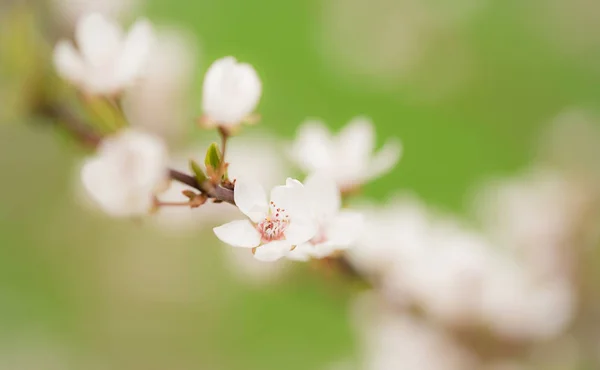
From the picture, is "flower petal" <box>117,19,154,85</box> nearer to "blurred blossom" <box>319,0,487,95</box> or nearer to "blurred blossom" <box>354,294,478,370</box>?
"blurred blossom" <box>354,294,478,370</box>

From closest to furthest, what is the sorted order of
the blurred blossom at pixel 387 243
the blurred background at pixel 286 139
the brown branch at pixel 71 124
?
the brown branch at pixel 71 124
the blurred blossom at pixel 387 243
the blurred background at pixel 286 139

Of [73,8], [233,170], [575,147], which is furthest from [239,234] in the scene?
[575,147]

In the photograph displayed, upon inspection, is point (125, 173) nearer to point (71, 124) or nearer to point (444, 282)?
point (71, 124)

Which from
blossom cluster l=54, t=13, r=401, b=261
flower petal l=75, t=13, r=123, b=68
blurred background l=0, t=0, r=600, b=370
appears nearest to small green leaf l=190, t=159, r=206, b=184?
blossom cluster l=54, t=13, r=401, b=261

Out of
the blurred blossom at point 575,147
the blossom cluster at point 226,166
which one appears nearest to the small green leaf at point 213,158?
the blossom cluster at point 226,166

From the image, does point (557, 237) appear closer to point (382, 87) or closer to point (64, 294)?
point (382, 87)

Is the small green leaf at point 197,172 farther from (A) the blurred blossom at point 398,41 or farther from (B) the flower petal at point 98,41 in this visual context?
(A) the blurred blossom at point 398,41
